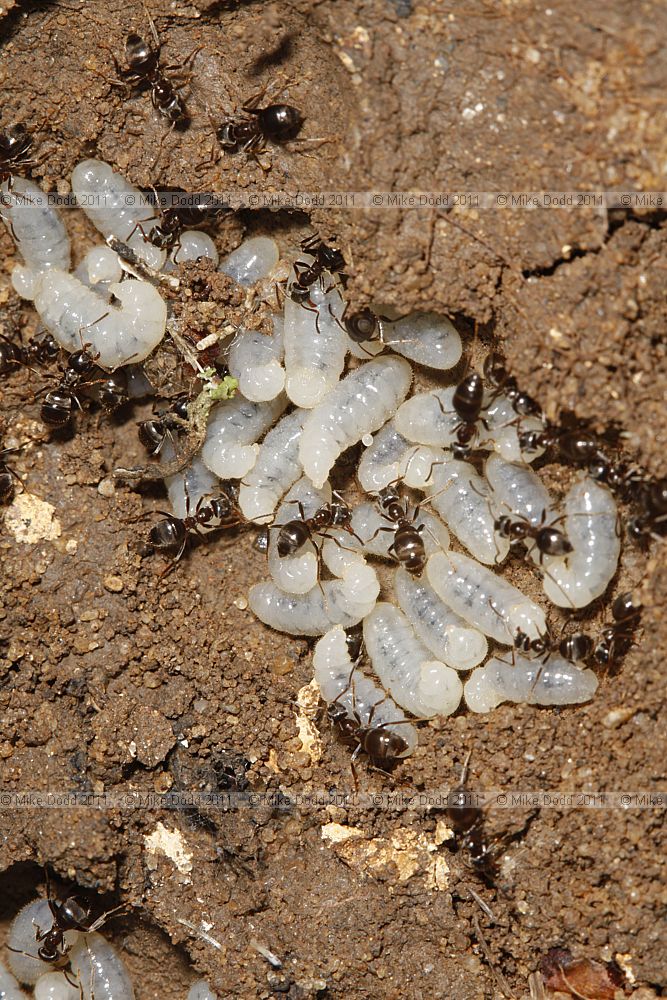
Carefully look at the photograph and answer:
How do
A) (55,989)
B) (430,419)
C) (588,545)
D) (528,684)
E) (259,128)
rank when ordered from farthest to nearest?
1. (55,989)
2. (430,419)
3. (259,128)
4. (528,684)
5. (588,545)

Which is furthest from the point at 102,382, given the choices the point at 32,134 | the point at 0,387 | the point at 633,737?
the point at 633,737

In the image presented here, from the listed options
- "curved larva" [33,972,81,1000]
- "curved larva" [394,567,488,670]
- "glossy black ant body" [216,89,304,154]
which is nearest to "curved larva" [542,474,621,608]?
"curved larva" [394,567,488,670]

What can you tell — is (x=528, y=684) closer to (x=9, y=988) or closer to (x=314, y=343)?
(x=314, y=343)

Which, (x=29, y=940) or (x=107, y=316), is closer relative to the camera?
(x=107, y=316)

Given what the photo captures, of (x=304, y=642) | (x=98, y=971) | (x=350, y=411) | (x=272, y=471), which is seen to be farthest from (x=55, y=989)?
(x=350, y=411)

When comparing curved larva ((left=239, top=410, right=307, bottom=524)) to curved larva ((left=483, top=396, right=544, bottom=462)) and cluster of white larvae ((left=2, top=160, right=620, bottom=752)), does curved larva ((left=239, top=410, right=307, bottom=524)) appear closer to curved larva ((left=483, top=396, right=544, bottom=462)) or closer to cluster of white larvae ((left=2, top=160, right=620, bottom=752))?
cluster of white larvae ((left=2, top=160, right=620, bottom=752))

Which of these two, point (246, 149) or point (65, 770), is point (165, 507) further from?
point (246, 149)
